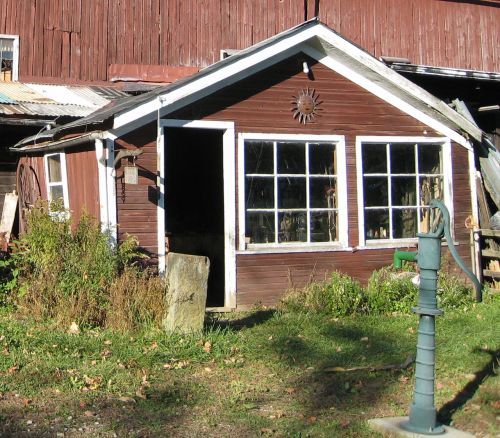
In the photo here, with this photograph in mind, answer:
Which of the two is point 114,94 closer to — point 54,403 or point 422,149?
point 422,149

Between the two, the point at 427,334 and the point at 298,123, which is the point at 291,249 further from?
the point at 427,334

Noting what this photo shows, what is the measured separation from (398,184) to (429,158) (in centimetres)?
75

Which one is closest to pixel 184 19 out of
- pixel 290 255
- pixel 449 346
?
pixel 290 255

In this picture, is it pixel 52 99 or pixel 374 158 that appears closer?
pixel 374 158

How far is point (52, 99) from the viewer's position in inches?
501

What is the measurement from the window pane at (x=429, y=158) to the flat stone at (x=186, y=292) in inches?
206

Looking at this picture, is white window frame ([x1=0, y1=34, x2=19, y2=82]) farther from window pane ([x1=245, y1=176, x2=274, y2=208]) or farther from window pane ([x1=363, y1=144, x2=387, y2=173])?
window pane ([x1=363, y1=144, x2=387, y2=173])

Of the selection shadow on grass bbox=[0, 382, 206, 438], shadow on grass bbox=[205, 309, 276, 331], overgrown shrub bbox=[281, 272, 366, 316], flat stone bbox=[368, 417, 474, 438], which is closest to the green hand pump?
flat stone bbox=[368, 417, 474, 438]

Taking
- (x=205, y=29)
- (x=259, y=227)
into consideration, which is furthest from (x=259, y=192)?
(x=205, y=29)

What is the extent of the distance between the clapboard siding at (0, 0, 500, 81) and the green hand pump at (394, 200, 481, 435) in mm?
10467

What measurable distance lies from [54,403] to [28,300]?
3.12 meters

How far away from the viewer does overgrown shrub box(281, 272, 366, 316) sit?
9648 mm

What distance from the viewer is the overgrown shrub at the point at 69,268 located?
328 inches

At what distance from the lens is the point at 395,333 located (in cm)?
866
